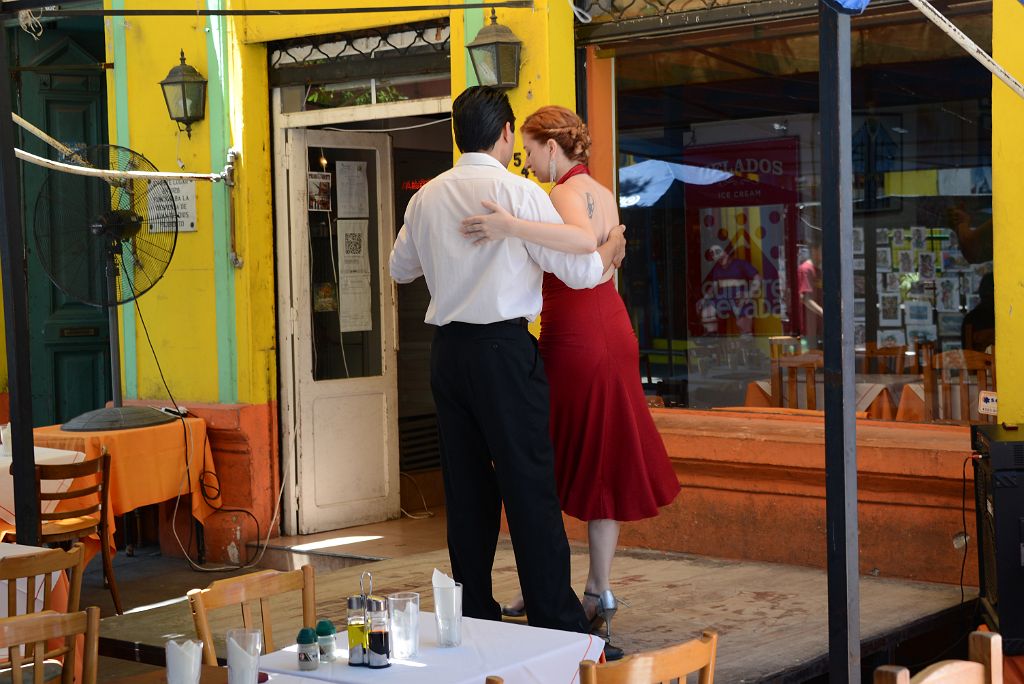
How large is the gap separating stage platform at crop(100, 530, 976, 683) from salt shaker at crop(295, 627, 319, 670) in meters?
1.69

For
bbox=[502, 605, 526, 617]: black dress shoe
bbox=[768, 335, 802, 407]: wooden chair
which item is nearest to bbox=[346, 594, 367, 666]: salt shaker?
bbox=[502, 605, 526, 617]: black dress shoe

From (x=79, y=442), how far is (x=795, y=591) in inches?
156

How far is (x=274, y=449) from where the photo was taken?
8156mm

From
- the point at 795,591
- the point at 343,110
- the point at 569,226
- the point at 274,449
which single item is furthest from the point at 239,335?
the point at 569,226

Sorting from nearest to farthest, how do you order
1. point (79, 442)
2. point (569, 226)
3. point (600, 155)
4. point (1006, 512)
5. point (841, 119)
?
1. point (841, 119)
2. point (569, 226)
3. point (1006, 512)
4. point (600, 155)
5. point (79, 442)

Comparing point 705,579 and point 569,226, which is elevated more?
point 569,226

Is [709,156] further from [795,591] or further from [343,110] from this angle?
[795,591]

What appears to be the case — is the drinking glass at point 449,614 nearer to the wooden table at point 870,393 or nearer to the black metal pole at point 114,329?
the wooden table at point 870,393

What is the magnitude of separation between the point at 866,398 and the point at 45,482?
4.16m

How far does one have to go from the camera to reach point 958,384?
662cm

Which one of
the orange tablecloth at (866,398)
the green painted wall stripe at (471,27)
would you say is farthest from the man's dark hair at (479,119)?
the orange tablecloth at (866,398)

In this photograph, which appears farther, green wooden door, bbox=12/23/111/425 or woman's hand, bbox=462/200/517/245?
green wooden door, bbox=12/23/111/425

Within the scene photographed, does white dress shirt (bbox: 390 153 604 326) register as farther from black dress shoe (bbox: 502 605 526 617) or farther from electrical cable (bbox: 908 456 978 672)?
electrical cable (bbox: 908 456 978 672)

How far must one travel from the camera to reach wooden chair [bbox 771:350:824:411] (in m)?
6.80
